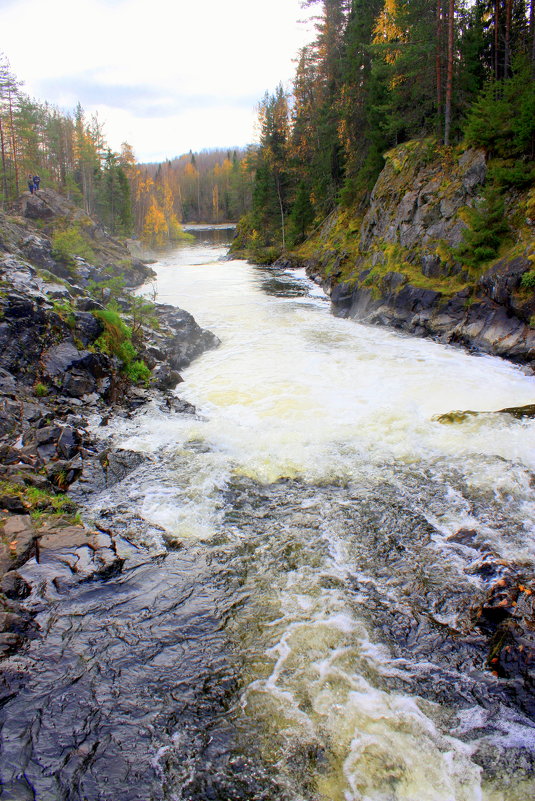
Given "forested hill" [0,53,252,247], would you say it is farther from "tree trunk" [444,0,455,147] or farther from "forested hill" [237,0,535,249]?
"tree trunk" [444,0,455,147]

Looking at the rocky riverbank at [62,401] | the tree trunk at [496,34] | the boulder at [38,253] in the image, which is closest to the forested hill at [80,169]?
the boulder at [38,253]

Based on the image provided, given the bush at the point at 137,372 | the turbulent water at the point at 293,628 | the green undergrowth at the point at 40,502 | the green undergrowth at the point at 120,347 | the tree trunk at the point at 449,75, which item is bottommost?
the turbulent water at the point at 293,628

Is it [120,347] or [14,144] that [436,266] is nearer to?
[120,347]

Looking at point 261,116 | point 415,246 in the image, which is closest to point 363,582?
point 415,246

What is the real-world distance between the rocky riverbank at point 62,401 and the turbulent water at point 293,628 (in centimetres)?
50

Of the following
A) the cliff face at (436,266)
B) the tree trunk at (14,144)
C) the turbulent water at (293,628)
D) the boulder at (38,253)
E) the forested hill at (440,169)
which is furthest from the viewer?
the tree trunk at (14,144)

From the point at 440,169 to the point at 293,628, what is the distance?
73.5ft

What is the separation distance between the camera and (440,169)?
2081cm

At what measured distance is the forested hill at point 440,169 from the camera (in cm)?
1548

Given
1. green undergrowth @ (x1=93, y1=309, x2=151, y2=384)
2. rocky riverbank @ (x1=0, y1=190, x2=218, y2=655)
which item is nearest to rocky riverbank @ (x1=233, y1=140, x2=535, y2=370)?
rocky riverbank @ (x1=0, y1=190, x2=218, y2=655)

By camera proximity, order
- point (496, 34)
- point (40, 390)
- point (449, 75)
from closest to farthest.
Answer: point (40, 390), point (449, 75), point (496, 34)

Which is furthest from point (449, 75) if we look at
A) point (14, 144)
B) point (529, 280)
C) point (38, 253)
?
point (14, 144)

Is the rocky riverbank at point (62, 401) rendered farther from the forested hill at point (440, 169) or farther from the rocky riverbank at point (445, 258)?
the forested hill at point (440, 169)

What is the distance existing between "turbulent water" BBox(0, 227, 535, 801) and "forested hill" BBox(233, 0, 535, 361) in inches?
295
